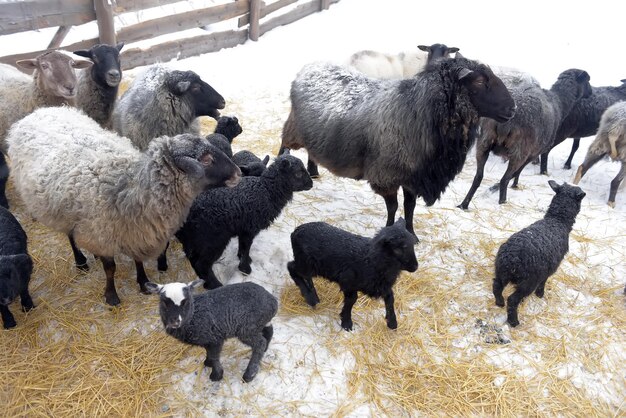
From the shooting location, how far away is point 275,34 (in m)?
12.3

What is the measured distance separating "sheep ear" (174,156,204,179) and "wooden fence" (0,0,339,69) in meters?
6.58

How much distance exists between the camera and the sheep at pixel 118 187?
337cm

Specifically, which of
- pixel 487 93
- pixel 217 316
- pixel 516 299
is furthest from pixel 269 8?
pixel 217 316

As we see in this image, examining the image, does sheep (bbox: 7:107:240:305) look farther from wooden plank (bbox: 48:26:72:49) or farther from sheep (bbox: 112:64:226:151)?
wooden plank (bbox: 48:26:72:49)

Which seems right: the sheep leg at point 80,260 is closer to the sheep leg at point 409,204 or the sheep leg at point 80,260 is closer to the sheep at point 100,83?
the sheep at point 100,83

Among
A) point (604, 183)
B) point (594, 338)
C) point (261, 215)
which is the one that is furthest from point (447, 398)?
point (604, 183)

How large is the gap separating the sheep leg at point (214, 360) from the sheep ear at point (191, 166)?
4.20ft

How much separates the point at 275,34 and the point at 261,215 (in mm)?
9870

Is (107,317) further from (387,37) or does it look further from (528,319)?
(387,37)

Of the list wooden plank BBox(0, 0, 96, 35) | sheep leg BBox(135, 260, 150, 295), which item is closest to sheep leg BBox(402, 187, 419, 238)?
sheep leg BBox(135, 260, 150, 295)

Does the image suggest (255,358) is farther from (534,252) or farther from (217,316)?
(534,252)

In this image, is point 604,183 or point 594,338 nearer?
point 594,338

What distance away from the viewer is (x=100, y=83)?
203 inches

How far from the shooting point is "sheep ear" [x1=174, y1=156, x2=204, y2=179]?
322cm
